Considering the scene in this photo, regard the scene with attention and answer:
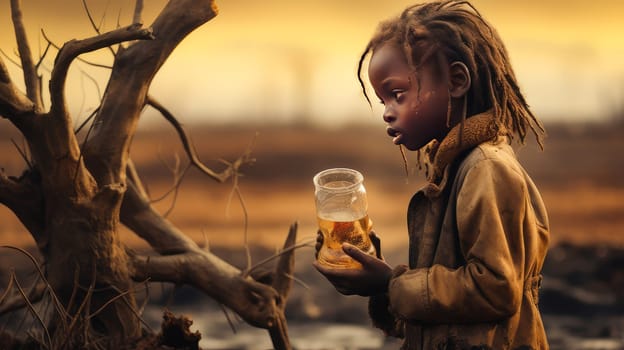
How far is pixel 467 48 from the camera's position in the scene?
7.86ft

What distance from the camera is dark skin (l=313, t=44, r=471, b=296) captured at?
7.97 feet

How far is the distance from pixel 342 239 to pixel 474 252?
0.40 meters

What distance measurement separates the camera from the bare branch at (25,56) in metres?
3.74

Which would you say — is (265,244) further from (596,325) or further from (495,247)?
(495,247)

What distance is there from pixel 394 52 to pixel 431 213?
1.51 ft

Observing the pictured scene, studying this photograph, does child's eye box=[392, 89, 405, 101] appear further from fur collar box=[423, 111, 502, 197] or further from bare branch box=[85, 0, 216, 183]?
bare branch box=[85, 0, 216, 183]

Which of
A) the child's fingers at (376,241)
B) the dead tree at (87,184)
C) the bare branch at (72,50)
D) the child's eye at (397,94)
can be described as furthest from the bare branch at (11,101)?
the child's eye at (397,94)

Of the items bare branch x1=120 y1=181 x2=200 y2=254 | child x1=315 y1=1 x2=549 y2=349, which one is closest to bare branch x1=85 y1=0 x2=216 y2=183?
bare branch x1=120 y1=181 x2=200 y2=254

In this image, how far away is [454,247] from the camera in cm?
237

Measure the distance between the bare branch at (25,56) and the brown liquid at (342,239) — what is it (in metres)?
1.76

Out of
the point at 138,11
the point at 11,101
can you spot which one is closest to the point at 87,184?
the point at 11,101

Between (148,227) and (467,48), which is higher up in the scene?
(467,48)

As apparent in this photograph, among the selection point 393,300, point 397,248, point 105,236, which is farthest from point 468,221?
point 397,248

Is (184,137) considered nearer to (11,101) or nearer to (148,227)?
(148,227)
